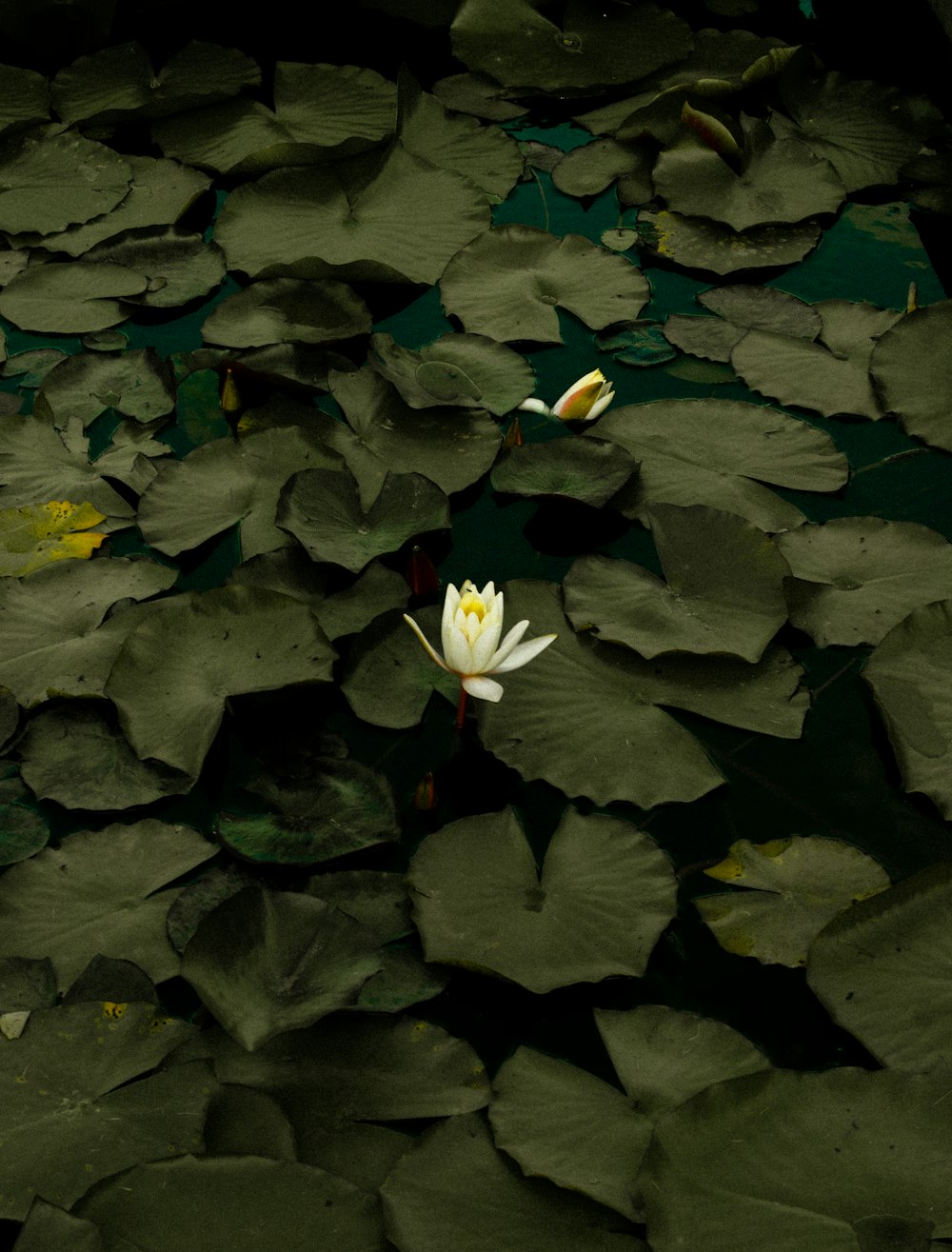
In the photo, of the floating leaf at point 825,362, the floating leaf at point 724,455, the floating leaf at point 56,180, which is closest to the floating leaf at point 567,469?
the floating leaf at point 724,455

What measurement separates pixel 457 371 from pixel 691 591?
0.75m

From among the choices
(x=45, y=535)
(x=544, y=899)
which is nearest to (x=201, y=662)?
(x=45, y=535)

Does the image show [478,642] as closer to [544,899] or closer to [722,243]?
[544,899]

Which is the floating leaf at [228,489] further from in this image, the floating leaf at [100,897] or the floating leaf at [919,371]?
the floating leaf at [919,371]

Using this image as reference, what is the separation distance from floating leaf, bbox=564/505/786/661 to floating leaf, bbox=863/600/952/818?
185mm

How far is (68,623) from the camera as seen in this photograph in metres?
2.00

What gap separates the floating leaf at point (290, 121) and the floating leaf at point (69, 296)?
54 cm

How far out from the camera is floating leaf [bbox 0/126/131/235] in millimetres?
2920

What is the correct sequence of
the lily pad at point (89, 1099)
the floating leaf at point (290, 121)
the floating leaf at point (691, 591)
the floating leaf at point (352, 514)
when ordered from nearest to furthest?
the lily pad at point (89, 1099)
the floating leaf at point (691, 591)
the floating leaf at point (352, 514)
the floating leaf at point (290, 121)

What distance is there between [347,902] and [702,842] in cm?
52

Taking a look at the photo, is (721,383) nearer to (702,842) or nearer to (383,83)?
(702,842)

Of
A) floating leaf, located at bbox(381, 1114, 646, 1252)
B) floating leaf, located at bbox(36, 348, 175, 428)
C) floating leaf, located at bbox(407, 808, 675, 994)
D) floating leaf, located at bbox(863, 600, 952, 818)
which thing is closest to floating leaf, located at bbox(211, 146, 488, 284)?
floating leaf, located at bbox(36, 348, 175, 428)

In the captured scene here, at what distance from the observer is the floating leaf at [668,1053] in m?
1.38

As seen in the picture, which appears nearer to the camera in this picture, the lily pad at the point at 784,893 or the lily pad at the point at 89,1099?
the lily pad at the point at 89,1099
